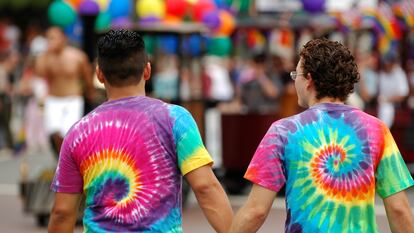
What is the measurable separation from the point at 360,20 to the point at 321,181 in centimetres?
1609

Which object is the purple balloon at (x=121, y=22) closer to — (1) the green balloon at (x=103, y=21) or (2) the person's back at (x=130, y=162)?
(1) the green balloon at (x=103, y=21)

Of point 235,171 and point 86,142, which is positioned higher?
point 86,142

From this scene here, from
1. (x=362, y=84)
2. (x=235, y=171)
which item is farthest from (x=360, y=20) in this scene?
(x=235, y=171)

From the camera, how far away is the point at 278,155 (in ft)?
16.5

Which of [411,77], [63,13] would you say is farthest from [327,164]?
[411,77]

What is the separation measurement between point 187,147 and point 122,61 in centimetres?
42

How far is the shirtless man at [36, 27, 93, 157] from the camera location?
13.9 meters

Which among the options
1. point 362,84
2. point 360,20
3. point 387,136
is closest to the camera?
point 387,136

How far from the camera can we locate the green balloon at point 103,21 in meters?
15.9

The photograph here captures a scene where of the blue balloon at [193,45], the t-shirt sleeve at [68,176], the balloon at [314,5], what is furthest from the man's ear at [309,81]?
the balloon at [314,5]

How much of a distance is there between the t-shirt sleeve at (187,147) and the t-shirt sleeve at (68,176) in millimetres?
405

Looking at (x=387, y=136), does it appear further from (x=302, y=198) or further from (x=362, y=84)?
(x=362, y=84)

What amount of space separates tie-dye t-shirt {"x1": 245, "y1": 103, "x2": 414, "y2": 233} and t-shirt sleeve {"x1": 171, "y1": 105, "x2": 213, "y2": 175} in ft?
0.73

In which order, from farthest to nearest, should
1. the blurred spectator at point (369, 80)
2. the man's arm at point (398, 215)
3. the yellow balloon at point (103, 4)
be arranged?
the blurred spectator at point (369, 80) < the yellow balloon at point (103, 4) < the man's arm at point (398, 215)
